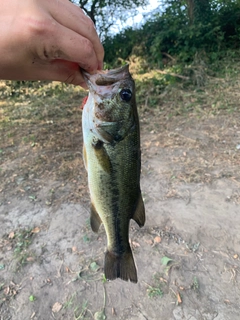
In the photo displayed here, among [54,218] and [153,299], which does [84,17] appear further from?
[54,218]

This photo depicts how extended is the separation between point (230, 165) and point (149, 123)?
2375mm

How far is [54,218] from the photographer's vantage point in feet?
13.2

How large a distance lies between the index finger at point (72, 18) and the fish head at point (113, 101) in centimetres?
18

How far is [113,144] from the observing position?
1.60 m

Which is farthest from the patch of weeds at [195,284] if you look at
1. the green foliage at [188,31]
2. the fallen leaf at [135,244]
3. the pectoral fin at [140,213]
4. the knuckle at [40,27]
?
the green foliage at [188,31]

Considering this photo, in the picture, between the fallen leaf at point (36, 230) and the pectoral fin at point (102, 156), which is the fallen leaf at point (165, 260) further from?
the pectoral fin at point (102, 156)

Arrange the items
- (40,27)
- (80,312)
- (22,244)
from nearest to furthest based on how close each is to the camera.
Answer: (40,27)
(80,312)
(22,244)

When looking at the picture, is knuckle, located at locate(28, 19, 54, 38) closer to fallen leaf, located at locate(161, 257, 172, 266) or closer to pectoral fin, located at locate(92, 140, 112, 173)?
pectoral fin, located at locate(92, 140, 112, 173)

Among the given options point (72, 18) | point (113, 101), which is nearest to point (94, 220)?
point (113, 101)

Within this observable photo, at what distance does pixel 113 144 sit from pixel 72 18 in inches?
25.2

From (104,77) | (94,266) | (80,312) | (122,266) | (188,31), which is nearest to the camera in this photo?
(104,77)

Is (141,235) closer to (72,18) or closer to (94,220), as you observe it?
(94,220)

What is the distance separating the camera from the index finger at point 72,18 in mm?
1234

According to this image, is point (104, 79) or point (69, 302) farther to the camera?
point (69, 302)
